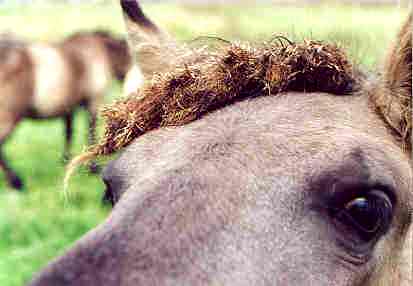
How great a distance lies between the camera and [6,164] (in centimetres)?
915

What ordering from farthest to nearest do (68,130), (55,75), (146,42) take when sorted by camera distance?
1. (68,130)
2. (55,75)
3. (146,42)

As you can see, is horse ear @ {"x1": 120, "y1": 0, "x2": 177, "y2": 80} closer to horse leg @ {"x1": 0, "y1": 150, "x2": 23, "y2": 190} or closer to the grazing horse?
the grazing horse

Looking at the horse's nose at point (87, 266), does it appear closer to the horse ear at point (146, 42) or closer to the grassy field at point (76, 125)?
the grassy field at point (76, 125)

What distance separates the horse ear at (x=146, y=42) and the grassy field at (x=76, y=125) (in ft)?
1.54

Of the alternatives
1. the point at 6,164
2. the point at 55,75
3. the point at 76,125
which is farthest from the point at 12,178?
the point at 76,125

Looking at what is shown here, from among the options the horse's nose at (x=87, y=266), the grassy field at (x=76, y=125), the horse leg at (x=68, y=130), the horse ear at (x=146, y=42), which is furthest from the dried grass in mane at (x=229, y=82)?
the horse leg at (x=68, y=130)

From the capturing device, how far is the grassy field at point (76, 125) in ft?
13.9

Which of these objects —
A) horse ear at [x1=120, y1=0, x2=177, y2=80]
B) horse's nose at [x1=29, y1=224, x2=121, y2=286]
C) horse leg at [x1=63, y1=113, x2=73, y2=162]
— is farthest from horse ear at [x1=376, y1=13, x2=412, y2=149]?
horse leg at [x1=63, y1=113, x2=73, y2=162]

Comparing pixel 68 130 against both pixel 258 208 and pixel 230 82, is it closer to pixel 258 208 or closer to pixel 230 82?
pixel 230 82

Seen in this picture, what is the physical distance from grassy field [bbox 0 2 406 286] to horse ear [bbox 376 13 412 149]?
19cm

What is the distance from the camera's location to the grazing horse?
9.29 meters

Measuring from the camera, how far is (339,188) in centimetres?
199

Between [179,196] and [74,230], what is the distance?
5.07 meters

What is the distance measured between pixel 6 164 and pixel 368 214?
789 centimetres
